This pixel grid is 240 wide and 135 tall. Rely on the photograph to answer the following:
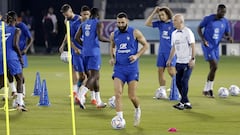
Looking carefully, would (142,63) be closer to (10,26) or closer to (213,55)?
(213,55)

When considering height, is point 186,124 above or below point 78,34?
below

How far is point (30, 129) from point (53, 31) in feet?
88.2

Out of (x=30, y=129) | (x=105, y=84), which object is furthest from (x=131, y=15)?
(x=30, y=129)

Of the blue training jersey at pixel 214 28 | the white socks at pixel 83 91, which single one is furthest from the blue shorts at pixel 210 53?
the white socks at pixel 83 91

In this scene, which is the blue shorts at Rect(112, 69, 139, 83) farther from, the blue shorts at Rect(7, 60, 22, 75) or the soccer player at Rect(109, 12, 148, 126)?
the blue shorts at Rect(7, 60, 22, 75)

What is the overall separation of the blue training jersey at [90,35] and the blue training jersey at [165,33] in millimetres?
2088

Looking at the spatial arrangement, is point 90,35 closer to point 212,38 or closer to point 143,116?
point 143,116

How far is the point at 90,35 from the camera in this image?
712 inches

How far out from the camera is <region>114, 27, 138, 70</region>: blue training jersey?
1497 cm

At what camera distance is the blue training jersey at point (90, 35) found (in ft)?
59.2

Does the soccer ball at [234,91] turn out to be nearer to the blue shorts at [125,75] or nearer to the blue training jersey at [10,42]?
the blue training jersey at [10,42]

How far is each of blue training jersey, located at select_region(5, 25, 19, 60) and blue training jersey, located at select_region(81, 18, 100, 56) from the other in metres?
1.65

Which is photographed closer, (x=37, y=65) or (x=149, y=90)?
(x=149, y=90)

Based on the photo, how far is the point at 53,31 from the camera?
41.3 m
